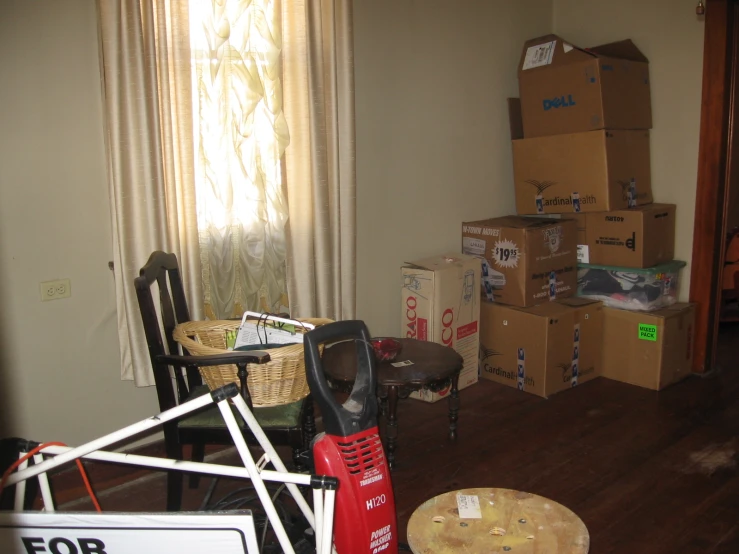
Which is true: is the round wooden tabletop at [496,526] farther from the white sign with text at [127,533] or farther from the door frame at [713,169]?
the door frame at [713,169]

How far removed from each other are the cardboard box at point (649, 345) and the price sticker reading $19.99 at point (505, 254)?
2.17 feet

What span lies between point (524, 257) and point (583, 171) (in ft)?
2.06

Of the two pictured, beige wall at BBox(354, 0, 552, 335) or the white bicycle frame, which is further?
beige wall at BBox(354, 0, 552, 335)

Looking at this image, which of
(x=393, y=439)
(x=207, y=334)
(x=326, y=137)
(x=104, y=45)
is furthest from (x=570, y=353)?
(x=104, y=45)

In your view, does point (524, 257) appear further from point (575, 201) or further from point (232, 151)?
point (232, 151)

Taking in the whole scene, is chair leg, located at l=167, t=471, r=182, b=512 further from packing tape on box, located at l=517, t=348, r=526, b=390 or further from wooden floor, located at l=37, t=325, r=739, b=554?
packing tape on box, located at l=517, t=348, r=526, b=390

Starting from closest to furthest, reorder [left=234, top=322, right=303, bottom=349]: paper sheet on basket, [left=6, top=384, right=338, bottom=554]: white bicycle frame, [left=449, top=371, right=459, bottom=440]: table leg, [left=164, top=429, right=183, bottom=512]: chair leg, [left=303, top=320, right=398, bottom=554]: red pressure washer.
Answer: [left=6, top=384, right=338, bottom=554]: white bicycle frame
[left=303, top=320, right=398, bottom=554]: red pressure washer
[left=164, top=429, right=183, bottom=512]: chair leg
[left=234, top=322, right=303, bottom=349]: paper sheet on basket
[left=449, top=371, right=459, bottom=440]: table leg

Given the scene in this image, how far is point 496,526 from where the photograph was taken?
5.29 feet

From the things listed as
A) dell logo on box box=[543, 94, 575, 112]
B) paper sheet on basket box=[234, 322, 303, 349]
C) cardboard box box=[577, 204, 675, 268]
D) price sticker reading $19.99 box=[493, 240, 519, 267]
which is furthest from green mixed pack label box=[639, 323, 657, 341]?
paper sheet on basket box=[234, 322, 303, 349]

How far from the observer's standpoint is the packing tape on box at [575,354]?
11.6ft

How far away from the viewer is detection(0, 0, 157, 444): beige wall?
237cm

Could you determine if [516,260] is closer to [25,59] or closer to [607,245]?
[607,245]

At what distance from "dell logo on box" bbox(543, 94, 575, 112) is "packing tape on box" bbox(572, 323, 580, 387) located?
4.11 ft

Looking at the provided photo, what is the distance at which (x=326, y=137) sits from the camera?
3002mm
